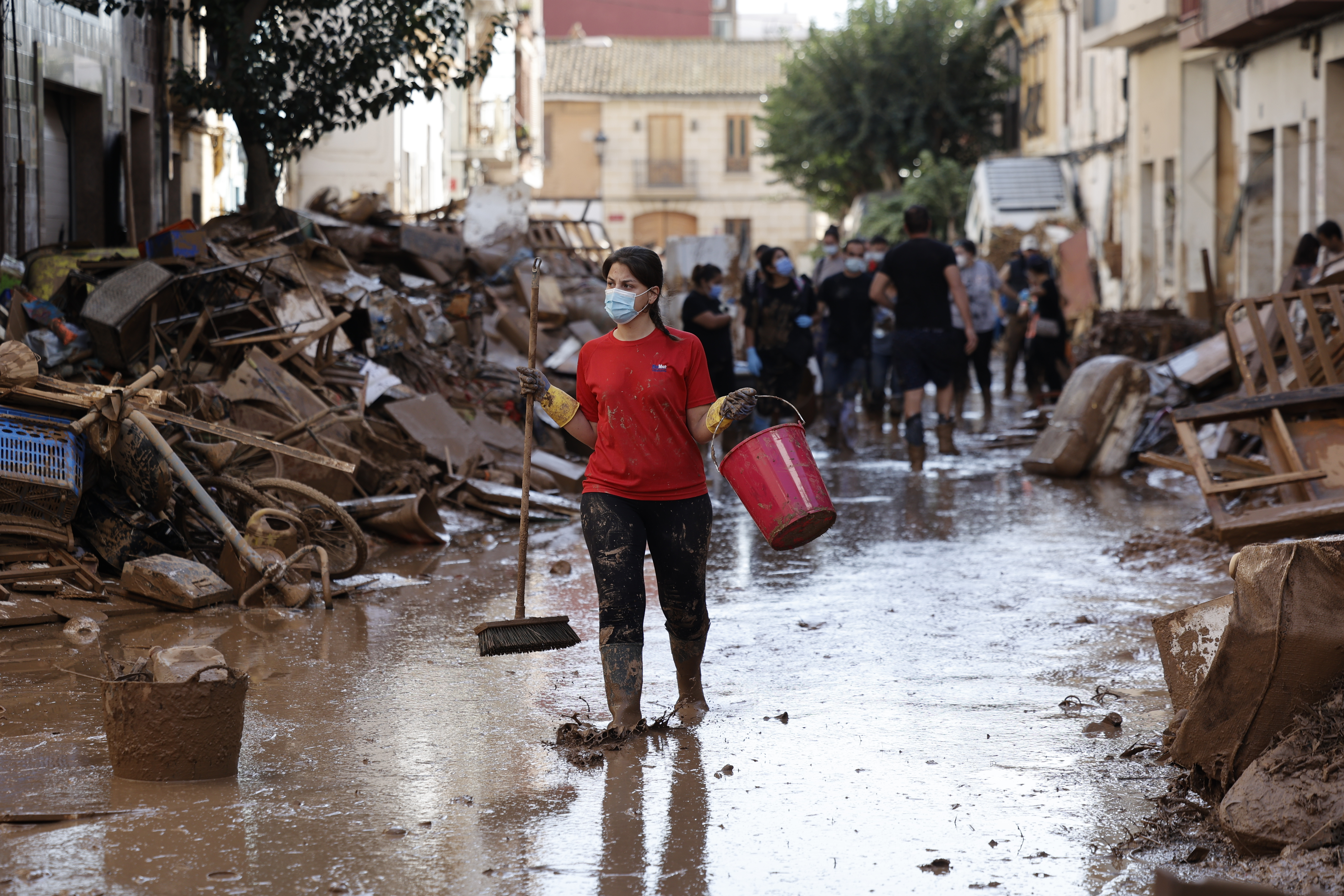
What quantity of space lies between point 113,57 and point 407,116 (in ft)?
50.9

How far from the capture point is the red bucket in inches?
194

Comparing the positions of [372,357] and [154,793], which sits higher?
[372,357]

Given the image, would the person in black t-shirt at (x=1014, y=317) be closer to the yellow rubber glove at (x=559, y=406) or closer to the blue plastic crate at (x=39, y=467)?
the blue plastic crate at (x=39, y=467)

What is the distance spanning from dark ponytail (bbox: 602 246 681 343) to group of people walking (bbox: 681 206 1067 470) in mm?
5449

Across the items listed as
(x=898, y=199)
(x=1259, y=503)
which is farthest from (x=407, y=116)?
(x=1259, y=503)

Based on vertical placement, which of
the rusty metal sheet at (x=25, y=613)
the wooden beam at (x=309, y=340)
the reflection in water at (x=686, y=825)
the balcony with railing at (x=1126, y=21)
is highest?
the balcony with railing at (x=1126, y=21)

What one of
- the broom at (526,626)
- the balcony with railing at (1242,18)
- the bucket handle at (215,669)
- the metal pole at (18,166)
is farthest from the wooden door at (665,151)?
the bucket handle at (215,669)

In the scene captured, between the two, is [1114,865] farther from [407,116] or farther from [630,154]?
[630,154]

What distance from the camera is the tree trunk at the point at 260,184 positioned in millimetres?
13734

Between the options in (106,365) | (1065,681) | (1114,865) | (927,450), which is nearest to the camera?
(1114,865)

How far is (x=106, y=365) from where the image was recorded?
9.23 m

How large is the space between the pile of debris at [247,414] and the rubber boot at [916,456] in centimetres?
266

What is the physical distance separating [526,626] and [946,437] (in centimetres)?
798

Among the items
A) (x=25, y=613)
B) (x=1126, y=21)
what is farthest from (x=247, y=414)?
(x=1126, y=21)
